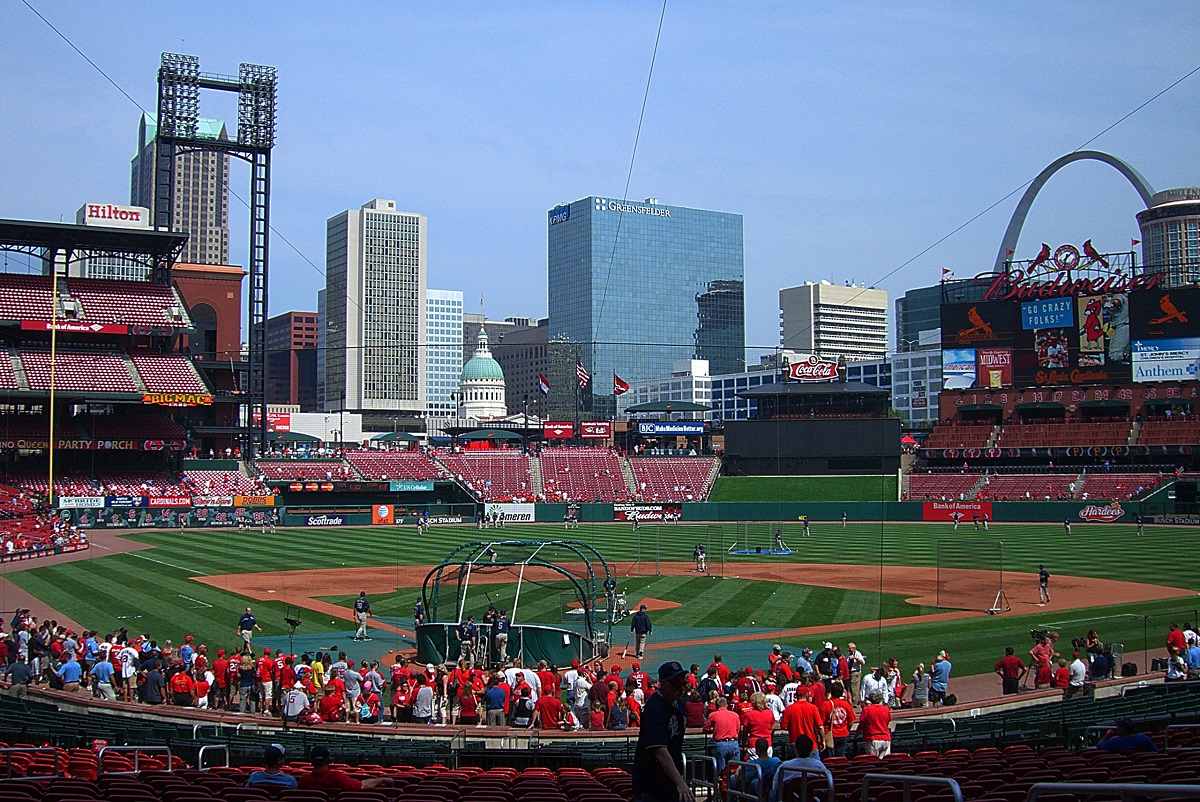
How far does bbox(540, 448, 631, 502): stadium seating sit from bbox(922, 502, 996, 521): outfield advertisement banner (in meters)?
22.6

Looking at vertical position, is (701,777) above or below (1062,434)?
below

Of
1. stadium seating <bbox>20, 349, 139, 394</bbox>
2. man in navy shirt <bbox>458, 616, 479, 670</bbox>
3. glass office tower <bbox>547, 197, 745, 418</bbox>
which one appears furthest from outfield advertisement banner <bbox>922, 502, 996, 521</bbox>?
stadium seating <bbox>20, 349, 139, 394</bbox>

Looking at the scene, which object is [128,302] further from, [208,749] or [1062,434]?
[1062,434]

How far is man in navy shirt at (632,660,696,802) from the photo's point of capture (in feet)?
19.8

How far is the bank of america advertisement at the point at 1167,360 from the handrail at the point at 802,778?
257ft

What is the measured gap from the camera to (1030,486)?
73.8 metres

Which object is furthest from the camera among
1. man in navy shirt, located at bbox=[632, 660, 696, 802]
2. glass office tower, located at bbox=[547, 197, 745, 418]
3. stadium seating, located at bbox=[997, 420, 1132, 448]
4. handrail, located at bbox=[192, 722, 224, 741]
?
glass office tower, located at bbox=[547, 197, 745, 418]

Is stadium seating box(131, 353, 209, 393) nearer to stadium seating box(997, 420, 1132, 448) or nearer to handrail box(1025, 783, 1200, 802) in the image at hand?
stadium seating box(997, 420, 1132, 448)

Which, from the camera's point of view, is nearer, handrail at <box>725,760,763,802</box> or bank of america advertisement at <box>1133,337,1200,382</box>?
handrail at <box>725,760,763,802</box>

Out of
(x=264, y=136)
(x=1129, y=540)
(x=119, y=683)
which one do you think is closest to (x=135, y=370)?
(x=264, y=136)

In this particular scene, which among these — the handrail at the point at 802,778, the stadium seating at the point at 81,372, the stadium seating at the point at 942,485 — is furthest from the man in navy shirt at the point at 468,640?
the stadium seating at the point at 942,485

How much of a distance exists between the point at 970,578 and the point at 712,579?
10.0 metres

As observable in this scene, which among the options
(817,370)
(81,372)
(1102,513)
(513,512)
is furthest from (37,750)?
(817,370)

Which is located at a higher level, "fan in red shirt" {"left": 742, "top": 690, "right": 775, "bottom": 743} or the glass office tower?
the glass office tower
